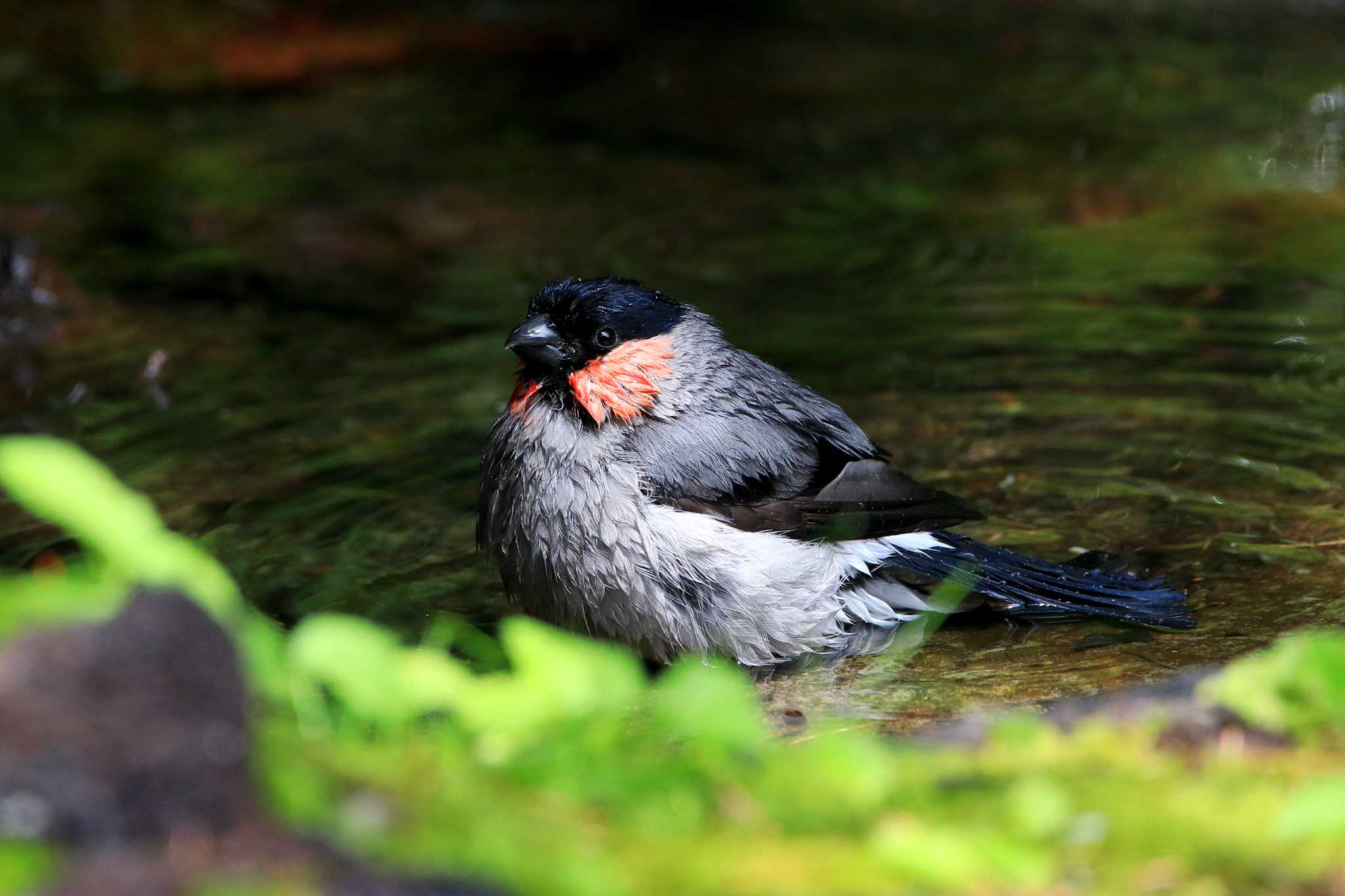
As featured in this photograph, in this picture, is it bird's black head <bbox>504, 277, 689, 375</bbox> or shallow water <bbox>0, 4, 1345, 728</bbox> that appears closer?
bird's black head <bbox>504, 277, 689, 375</bbox>

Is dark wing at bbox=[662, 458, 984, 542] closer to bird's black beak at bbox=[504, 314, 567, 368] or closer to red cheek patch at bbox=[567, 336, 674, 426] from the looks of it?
red cheek patch at bbox=[567, 336, 674, 426]

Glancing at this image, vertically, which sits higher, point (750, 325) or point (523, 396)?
point (523, 396)

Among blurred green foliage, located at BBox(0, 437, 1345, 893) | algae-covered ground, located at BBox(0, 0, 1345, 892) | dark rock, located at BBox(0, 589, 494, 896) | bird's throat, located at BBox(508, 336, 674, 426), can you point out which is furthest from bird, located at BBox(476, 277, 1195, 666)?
dark rock, located at BBox(0, 589, 494, 896)

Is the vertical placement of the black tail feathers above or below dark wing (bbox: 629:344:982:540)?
below

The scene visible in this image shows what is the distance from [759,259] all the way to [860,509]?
12.4 ft

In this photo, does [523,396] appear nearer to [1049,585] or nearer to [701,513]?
[701,513]

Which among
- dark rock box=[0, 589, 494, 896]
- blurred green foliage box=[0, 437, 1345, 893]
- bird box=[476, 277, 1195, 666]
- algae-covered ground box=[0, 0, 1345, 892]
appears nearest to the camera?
dark rock box=[0, 589, 494, 896]

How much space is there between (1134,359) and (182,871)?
17.6 ft

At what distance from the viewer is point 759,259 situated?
8148mm

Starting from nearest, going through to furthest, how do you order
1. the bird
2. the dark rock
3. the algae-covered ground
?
the dark rock < the algae-covered ground < the bird

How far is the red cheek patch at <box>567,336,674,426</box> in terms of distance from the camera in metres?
4.48

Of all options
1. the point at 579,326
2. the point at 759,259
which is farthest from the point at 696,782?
the point at 759,259

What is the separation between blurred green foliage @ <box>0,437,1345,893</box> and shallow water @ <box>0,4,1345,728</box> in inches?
54.1

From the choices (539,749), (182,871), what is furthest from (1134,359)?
(182,871)
